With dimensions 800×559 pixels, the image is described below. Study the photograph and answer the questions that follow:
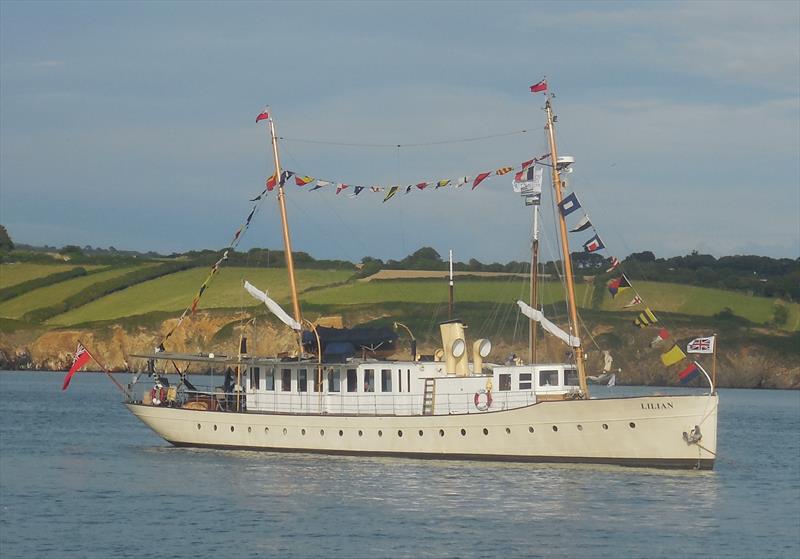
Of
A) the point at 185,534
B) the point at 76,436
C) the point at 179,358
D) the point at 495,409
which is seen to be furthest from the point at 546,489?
the point at 76,436

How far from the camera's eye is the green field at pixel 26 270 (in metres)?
166

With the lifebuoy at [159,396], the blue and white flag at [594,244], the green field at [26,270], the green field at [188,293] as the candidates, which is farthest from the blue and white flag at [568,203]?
the green field at [26,270]

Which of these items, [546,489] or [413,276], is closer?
[546,489]

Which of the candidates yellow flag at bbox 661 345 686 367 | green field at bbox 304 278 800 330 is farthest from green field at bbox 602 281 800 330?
yellow flag at bbox 661 345 686 367

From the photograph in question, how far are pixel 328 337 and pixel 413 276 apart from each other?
92.7m

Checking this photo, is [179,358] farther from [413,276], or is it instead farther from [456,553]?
[413,276]

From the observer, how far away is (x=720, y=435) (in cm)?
6969

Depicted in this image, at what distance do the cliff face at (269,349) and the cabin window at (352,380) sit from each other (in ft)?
229

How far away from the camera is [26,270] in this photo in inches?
6732

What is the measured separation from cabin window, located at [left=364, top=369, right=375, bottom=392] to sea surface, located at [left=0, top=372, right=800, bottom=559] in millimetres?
3042

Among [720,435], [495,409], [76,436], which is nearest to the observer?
[495,409]

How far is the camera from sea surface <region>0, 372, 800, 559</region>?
35031mm

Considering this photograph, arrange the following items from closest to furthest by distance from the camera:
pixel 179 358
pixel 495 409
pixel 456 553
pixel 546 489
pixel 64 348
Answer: pixel 456 553 → pixel 546 489 → pixel 495 409 → pixel 179 358 → pixel 64 348

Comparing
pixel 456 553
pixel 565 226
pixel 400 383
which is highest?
pixel 565 226
